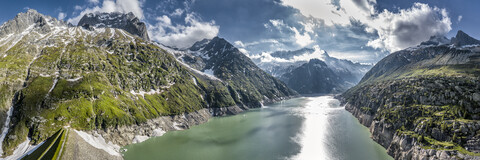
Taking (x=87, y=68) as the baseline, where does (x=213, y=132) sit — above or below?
below

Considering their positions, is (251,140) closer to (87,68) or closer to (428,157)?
(428,157)

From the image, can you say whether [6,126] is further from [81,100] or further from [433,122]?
[433,122]

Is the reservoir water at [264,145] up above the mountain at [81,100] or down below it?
below

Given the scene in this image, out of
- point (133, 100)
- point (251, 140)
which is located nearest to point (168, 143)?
point (251, 140)

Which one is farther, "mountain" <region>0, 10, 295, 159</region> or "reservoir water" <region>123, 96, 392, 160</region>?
"mountain" <region>0, 10, 295, 159</region>

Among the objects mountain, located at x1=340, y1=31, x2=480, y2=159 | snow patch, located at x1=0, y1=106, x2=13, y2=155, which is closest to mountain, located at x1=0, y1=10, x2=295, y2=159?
snow patch, located at x1=0, y1=106, x2=13, y2=155

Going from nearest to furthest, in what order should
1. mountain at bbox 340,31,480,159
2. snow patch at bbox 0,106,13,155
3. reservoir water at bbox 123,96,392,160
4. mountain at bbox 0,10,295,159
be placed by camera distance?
mountain at bbox 340,31,480,159 → reservoir water at bbox 123,96,392,160 → snow patch at bbox 0,106,13,155 → mountain at bbox 0,10,295,159

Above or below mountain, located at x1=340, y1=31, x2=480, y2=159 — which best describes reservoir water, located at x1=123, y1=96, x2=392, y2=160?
below

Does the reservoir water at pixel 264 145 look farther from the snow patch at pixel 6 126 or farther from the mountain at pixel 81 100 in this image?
the snow patch at pixel 6 126

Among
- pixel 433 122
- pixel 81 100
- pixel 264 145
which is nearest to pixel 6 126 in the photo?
pixel 81 100

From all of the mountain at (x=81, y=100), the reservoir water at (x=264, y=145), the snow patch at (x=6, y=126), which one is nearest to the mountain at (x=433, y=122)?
the reservoir water at (x=264, y=145)

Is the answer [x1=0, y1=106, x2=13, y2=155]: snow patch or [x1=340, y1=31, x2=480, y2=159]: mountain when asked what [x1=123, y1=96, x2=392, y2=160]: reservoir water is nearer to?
[x1=340, y1=31, x2=480, y2=159]: mountain
